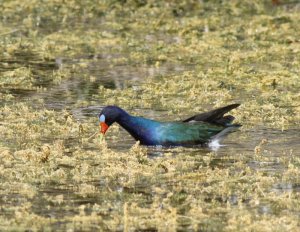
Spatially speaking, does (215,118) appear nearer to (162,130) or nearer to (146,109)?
(162,130)

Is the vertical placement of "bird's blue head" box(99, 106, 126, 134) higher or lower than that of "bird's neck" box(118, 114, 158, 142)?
higher

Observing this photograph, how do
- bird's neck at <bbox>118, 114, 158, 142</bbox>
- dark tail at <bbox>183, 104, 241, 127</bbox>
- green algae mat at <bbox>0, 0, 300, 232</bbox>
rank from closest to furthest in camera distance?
green algae mat at <bbox>0, 0, 300, 232</bbox>, bird's neck at <bbox>118, 114, 158, 142</bbox>, dark tail at <bbox>183, 104, 241, 127</bbox>

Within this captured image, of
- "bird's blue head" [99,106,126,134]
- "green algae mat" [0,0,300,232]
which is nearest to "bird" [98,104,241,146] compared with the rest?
"bird's blue head" [99,106,126,134]

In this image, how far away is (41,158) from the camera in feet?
34.2

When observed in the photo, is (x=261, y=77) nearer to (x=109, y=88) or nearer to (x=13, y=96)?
(x=109, y=88)

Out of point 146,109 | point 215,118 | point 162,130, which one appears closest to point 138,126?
point 162,130

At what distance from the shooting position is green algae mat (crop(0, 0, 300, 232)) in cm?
876

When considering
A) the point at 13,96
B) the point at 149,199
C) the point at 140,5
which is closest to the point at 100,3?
the point at 140,5

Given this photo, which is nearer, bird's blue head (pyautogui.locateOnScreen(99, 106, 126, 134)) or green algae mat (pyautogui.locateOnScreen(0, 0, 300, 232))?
green algae mat (pyautogui.locateOnScreen(0, 0, 300, 232))

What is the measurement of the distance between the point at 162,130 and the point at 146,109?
1.76 meters

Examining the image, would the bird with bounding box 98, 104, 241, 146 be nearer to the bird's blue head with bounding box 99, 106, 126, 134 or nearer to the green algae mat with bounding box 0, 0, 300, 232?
the bird's blue head with bounding box 99, 106, 126, 134

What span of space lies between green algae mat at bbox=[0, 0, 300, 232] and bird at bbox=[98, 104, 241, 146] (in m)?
0.17

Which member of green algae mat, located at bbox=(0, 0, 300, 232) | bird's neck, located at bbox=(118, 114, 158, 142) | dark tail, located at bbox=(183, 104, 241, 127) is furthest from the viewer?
dark tail, located at bbox=(183, 104, 241, 127)

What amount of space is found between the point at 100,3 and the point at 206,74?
6974 mm
